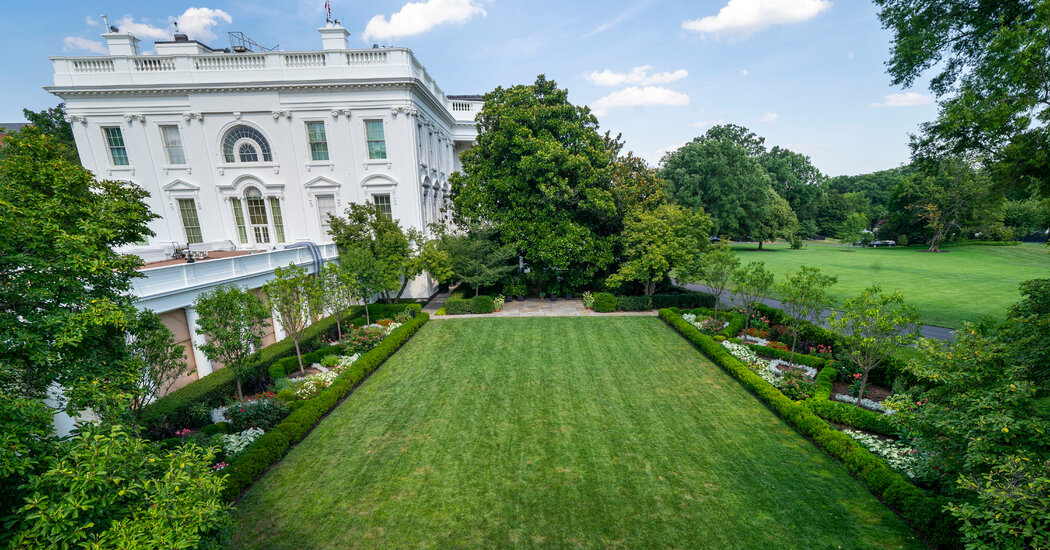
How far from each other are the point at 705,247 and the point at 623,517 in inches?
706

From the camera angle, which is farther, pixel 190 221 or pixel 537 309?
pixel 190 221

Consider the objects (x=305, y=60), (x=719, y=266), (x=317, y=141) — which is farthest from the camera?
(x=317, y=141)

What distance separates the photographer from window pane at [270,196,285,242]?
976 inches

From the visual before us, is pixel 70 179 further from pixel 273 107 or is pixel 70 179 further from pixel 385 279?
pixel 273 107

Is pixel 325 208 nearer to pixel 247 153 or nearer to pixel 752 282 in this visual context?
pixel 247 153

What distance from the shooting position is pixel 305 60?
2295 cm

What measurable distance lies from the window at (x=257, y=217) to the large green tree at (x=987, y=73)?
3232 cm

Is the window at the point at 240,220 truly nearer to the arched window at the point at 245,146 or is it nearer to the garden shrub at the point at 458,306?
the arched window at the point at 245,146

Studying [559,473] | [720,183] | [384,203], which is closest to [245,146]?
[384,203]

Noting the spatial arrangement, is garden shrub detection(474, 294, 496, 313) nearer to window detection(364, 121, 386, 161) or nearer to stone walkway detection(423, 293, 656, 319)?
stone walkway detection(423, 293, 656, 319)

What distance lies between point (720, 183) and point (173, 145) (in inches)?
2051

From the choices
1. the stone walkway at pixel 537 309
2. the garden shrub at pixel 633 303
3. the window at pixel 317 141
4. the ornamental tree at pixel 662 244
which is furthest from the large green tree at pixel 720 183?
the window at pixel 317 141

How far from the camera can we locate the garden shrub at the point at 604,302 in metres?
22.6

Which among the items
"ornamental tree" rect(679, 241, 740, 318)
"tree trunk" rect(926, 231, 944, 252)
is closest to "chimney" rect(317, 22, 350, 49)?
"ornamental tree" rect(679, 241, 740, 318)
